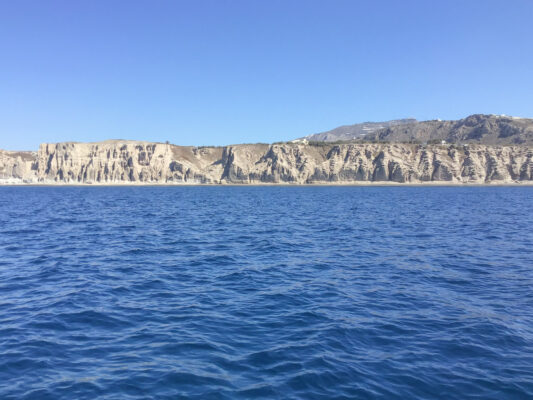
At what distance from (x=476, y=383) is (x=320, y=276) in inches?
299

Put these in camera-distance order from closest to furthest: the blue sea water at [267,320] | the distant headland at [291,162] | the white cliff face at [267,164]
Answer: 1. the blue sea water at [267,320]
2. the white cliff face at [267,164]
3. the distant headland at [291,162]

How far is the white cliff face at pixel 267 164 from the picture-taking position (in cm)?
11419

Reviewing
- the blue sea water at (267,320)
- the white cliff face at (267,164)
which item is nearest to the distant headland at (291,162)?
the white cliff face at (267,164)

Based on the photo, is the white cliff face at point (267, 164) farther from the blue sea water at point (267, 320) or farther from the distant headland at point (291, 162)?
the blue sea water at point (267, 320)

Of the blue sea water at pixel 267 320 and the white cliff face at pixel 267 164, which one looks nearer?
the blue sea water at pixel 267 320

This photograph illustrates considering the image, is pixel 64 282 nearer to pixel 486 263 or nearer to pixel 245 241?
pixel 245 241

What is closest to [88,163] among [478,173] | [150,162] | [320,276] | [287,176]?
[150,162]

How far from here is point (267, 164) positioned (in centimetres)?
13025

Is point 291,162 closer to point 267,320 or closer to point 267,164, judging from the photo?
point 267,164

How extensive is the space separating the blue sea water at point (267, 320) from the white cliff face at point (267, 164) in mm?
101851

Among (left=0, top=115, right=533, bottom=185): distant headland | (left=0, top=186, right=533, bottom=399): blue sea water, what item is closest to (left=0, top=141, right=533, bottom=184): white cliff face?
(left=0, top=115, right=533, bottom=185): distant headland

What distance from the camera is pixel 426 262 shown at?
16.4 metres

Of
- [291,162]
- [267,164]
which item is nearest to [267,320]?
[291,162]

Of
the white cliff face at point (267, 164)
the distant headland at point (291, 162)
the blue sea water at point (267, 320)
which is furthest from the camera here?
the distant headland at point (291, 162)
